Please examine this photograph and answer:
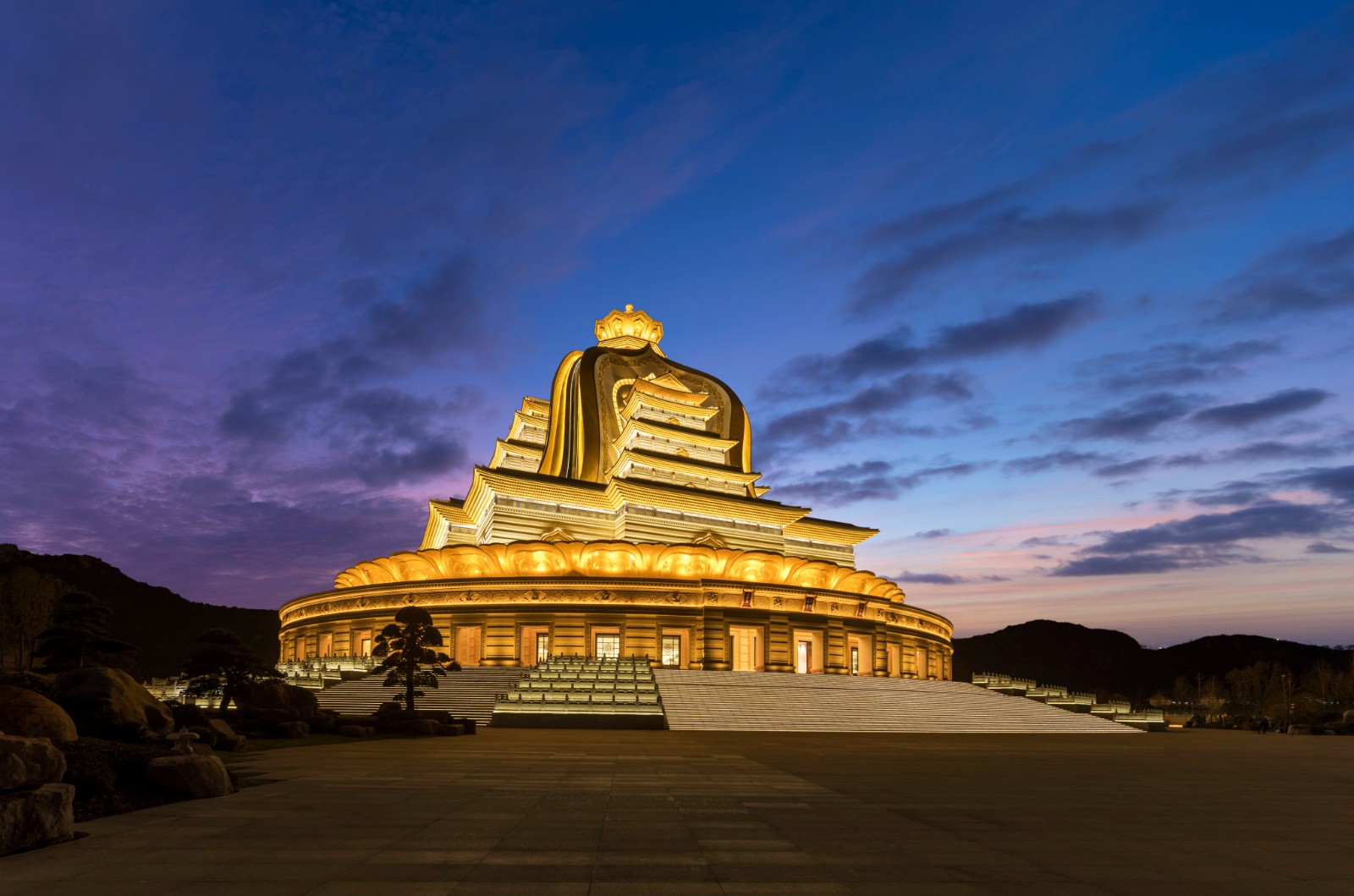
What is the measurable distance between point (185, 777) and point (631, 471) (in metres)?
52.7

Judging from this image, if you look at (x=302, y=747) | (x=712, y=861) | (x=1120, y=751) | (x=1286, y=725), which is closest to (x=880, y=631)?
(x=1286, y=725)

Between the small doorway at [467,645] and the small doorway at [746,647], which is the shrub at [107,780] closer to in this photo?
the small doorway at [467,645]

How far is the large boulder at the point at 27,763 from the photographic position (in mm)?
8516

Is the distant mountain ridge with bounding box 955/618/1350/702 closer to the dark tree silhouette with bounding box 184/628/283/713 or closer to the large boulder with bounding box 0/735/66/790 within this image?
the dark tree silhouette with bounding box 184/628/283/713

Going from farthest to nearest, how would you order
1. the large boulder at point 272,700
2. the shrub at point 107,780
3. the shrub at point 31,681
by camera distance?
the large boulder at point 272,700
the shrub at point 31,681
the shrub at point 107,780

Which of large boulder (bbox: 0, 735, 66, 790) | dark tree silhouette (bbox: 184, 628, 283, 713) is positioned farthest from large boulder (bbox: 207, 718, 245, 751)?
large boulder (bbox: 0, 735, 66, 790)

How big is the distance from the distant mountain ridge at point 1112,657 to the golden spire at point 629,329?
320 ft

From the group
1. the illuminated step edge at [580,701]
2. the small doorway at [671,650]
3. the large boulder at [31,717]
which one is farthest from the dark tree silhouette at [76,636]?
the small doorway at [671,650]

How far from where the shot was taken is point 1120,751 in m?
25.1

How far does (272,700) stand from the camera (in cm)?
2633

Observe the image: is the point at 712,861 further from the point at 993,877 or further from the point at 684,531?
the point at 684,531

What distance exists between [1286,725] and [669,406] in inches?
1761

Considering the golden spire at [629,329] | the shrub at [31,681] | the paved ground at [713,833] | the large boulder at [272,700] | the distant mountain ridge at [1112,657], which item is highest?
the golden spire at [629,329]

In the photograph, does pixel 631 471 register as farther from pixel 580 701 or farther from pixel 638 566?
pixel 580 701
